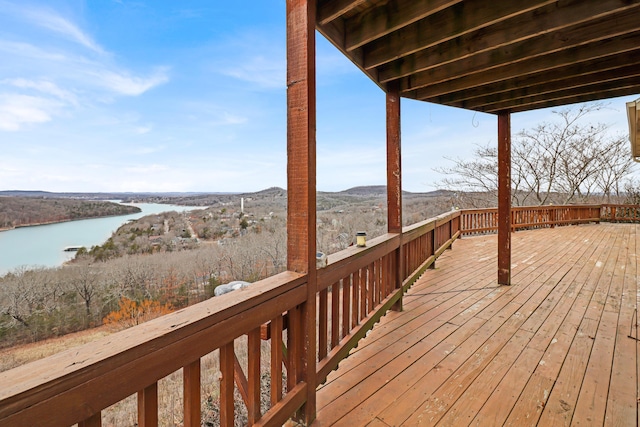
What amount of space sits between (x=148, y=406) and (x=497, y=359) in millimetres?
2372

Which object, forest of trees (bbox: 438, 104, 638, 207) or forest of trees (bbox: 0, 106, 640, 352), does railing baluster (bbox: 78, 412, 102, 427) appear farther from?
forest of trees (bbox: 438, 104, 638, 207)

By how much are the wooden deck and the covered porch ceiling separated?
7.68 ft

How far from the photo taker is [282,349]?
152 centimetres

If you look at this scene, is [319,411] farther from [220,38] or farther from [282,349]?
[220,38]

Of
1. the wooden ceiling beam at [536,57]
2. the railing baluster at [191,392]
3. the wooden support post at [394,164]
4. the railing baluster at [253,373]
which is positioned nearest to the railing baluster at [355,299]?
the wooden support post at [394,164]

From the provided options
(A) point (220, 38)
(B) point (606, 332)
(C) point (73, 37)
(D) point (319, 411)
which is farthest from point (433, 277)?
(A) point (220, 38)

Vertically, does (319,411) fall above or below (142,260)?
below

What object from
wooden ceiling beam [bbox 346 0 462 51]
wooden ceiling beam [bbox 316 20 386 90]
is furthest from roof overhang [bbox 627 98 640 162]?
wooden ceiling beam [bbox 316 20 386 90]

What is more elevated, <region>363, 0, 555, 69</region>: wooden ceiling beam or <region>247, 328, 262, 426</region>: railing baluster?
<region>363, 0, 555, 69</region>: wooden ceiling beam

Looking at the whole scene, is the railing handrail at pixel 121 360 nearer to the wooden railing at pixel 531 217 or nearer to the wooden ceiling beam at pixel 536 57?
the wooden ceiling beam at pixel 536 57

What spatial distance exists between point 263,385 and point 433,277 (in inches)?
111

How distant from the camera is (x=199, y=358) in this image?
3.35 feet

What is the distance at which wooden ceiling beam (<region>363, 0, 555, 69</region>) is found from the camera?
1.78m

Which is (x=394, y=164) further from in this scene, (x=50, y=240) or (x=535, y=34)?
(x=50, y=240)
